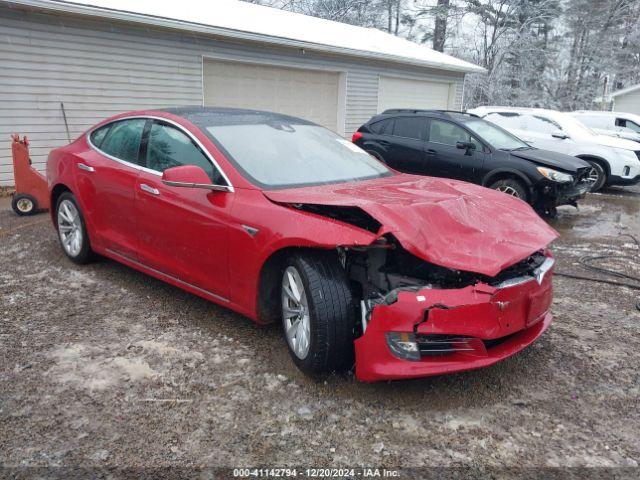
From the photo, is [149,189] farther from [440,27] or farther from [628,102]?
[628,102]

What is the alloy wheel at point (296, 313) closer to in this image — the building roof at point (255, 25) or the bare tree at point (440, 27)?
the building roof at point (255, 25)

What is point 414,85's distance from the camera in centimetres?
1638

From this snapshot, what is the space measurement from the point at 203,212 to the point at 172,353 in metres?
0.94

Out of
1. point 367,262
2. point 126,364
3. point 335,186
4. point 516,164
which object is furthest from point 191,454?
point 516,164

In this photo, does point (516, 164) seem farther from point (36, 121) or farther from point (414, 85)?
point (414, 85)

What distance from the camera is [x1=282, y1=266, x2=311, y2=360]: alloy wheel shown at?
3.05 meters

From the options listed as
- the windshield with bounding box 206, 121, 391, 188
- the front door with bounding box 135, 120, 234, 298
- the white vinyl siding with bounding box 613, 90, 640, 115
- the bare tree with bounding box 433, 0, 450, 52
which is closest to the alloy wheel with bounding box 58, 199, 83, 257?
the front door with bounding box 135, 120, 234, 298

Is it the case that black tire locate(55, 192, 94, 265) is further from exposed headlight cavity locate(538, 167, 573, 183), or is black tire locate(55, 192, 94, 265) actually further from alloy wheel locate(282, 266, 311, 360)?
exposed headlight cavity locate(538, 167, 573, 183)

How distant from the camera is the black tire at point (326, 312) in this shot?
2900mm

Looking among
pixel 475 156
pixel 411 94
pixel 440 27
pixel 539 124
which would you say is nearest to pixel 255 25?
pixel 411 94

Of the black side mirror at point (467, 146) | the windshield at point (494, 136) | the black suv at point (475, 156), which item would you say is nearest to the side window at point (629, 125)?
the black suv at point (475, 156)

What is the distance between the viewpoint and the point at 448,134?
27.7ft

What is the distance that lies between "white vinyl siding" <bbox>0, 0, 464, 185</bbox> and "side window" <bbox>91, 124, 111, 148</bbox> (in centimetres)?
457

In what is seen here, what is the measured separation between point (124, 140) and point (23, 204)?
3.62 metres
